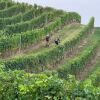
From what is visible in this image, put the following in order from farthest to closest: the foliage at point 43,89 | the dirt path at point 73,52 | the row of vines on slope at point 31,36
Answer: the dirt path at point 73,52 → the row of vines on slope at point 31,36 → the foliage at point 43,89

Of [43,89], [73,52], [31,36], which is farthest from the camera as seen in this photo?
[73,52]

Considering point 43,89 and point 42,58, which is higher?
point 43,89

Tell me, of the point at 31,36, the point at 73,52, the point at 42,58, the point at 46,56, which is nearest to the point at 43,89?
the point at 42,58

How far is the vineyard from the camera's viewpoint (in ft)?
41.4

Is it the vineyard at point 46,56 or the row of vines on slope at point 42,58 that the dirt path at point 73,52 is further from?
the row of vines on slope at point 42,58

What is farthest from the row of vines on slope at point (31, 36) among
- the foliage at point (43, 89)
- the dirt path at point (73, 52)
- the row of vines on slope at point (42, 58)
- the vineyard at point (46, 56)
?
the foliage at point (43, 89)

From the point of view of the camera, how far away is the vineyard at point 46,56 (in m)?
12.6

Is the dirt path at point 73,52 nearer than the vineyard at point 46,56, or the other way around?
the vineyard at point 46,56

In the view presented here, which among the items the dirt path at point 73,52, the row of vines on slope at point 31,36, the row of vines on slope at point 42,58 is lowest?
the dirt path at point 73,52

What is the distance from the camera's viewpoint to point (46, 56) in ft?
105

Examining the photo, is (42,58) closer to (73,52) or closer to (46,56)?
(46,56)

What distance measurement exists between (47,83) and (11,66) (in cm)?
1590

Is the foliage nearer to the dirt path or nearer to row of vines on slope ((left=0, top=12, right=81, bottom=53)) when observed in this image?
row of vines on slope ((left=0, top=12, right=81, bottom=53))

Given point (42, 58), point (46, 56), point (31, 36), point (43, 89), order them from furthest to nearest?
1. point (31, 36)
2. point (46, 56)
3. point (42, 58)
4. point (43, 89)
